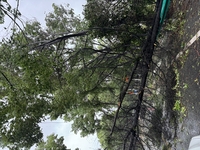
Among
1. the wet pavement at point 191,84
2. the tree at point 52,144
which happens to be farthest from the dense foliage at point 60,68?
the wet pavement at point 191,84

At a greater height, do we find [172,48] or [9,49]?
[172,48]

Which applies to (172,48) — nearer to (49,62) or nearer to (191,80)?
(191,80)

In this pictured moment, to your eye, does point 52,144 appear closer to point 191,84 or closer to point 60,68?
point 60,68

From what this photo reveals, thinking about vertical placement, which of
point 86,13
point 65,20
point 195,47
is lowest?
point 195,47

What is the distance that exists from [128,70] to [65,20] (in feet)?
10.6

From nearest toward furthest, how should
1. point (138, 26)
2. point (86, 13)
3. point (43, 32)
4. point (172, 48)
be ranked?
point (86, 13) < point (138, 26) < point (172, 48) < point (43, 32)

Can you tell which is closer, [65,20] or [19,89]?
[19,89]

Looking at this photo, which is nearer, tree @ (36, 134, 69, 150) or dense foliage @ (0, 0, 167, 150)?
A: dense foliage @ (0, 0, 167, 150)

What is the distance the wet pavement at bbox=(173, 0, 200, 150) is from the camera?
5.71 metres

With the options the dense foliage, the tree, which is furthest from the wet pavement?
the tree

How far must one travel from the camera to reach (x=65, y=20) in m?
9.10

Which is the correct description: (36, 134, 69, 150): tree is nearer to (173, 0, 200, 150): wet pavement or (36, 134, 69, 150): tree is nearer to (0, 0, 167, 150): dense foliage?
(0, 0, 167, 150): dense foliage

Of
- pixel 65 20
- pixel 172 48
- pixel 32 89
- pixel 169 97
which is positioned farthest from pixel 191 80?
pixel 65 20

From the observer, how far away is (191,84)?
6066 millimetres
